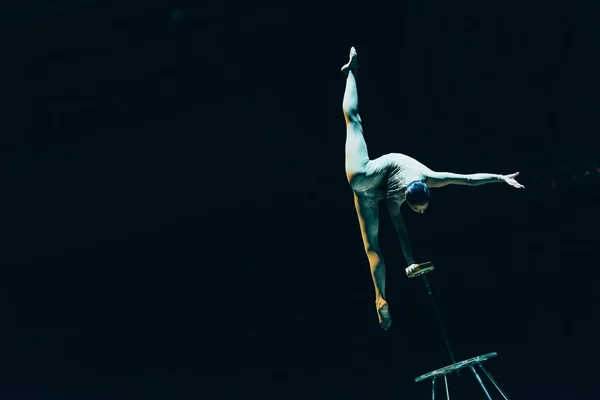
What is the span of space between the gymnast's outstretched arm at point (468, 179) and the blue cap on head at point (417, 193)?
87 mm

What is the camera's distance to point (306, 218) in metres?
6.19

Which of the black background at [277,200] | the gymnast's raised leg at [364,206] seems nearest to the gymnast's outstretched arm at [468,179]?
the gymnast's raised leg at [364,206]

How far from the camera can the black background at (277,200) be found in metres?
5.77

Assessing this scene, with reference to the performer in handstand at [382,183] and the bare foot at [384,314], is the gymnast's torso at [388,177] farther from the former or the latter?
the bare foot at [384,314]

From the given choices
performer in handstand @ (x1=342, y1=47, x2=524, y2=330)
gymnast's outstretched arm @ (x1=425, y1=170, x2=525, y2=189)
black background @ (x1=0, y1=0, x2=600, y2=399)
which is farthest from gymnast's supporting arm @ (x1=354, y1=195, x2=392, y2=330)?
black background @ (x1=0, y1=0, x2=600, y2=399)

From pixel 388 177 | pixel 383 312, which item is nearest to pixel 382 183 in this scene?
pixel 388 177

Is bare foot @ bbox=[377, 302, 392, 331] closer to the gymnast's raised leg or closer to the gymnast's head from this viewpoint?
the gymnast's raised leg

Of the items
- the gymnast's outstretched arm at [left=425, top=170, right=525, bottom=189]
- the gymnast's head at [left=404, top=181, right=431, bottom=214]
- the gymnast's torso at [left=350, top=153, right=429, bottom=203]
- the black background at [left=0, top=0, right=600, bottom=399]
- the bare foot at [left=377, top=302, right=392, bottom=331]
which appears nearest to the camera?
the gymnast's outstretched arm at [left=425, top=170, right=525, bottom=189]

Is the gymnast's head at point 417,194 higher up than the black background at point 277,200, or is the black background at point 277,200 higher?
the black background at point 277,200

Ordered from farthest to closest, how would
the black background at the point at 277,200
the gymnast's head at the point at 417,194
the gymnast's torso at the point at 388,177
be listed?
the black background at the point at 277,200 → the gymnast's torso at the point at 388,177 → the gymnast's head at the point at 417,194

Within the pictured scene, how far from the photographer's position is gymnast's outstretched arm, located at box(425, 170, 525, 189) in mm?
3564

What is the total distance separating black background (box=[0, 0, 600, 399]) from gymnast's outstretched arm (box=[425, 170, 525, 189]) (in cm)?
217

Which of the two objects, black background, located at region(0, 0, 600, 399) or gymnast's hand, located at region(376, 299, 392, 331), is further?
black background, located at region(0, 0, 600, 399)

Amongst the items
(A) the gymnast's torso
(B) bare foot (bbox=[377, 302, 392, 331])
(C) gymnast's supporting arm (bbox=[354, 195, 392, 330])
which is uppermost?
(A) the gymnast's torso
